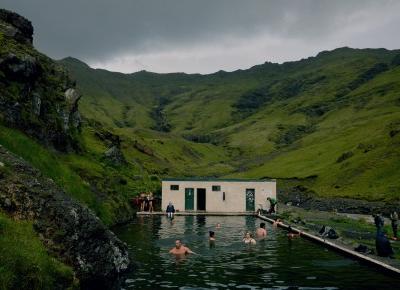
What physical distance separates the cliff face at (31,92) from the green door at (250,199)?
28171mm

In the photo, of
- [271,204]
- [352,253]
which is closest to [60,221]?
[352,253]

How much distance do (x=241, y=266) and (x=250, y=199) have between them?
46.5 m

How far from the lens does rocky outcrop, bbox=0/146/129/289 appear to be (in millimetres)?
21750

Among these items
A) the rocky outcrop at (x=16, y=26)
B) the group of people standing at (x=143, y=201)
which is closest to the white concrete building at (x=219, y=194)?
the group of people standing at (x=143, y=201)

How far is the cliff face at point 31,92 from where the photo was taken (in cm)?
4819

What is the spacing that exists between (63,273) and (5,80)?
116 feet

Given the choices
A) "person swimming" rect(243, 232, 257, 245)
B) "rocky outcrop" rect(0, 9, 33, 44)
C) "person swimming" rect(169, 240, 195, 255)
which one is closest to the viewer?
"person swimming" rect(169, 240, 195, 255)

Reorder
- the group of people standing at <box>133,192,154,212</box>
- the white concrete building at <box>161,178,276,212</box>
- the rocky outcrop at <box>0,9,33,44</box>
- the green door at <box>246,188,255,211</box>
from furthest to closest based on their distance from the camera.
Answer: the green door at <box>246,188,255,211</box>
the white concrete building at <box>161,178,276,212</box>
the group of people standing at <box>133,192,154,212</box>
the rocky outcrop at <box>0,9,33,44</box>

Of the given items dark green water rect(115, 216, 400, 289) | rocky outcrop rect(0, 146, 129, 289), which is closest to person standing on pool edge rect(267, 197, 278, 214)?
dark green water rect(115, 216, 400, 289)

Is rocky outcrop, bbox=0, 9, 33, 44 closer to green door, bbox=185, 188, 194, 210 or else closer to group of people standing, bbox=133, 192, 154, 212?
group of people standing, bbox=133, 192, 154, 212

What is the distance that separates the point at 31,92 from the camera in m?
53.5

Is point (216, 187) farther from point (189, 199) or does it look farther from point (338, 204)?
point (338, 204)

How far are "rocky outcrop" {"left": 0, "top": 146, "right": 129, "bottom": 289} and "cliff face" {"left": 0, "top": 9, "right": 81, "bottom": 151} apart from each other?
21797 millimetres

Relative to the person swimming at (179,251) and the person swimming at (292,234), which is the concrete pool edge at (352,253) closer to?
the person swimming at (292,234)
